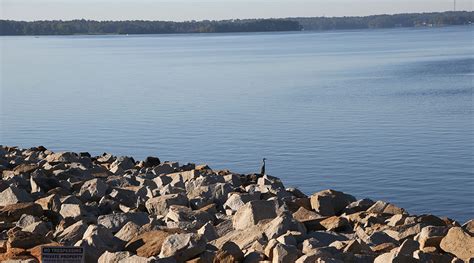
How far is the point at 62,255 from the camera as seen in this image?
18.9 feet

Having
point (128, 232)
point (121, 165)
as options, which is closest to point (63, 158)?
point (121, 165)

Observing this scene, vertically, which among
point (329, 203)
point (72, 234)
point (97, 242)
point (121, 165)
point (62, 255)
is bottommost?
point (121, 165)

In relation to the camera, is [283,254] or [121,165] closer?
[283,254]

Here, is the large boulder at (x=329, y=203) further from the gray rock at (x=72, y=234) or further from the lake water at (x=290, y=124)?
the lake water at (x=290, y=124)

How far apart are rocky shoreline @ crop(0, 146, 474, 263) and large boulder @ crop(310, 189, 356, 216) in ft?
0.04

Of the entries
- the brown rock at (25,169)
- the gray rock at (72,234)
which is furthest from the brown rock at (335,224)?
the brown rock at (25,169)

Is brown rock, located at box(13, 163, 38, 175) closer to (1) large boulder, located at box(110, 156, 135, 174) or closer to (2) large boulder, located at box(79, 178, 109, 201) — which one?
(1) large boulder, located at box(110, 156, 135, 174)

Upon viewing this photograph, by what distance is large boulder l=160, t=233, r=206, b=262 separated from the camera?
267 inches

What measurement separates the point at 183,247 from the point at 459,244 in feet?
6.34

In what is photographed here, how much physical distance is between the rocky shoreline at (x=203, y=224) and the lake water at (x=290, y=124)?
4.81 meters

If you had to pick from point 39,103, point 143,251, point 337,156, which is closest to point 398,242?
point 143,251

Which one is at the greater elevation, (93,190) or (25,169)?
(93,190)

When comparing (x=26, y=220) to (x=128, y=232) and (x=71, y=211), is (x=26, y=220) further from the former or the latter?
(x=128, y=232)

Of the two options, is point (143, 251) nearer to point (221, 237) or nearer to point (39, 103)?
point (221, 237)
